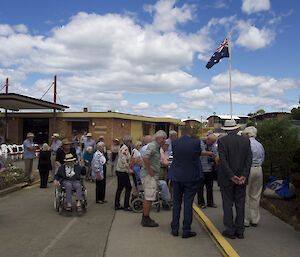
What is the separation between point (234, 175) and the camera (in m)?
4.88

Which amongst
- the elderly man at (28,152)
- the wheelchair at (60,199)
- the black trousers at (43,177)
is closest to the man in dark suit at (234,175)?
the wheelchair at (60,199)

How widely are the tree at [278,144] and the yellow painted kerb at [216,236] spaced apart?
302cm

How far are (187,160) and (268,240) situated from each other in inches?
71.2

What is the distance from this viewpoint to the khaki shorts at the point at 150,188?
220 inches

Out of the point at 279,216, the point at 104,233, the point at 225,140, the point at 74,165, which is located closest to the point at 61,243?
the point at 104,233

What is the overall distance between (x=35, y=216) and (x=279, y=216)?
5.21 m

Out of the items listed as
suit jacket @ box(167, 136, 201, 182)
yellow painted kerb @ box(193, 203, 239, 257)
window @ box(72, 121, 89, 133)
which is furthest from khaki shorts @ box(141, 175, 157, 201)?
window @ box(72, 121, 89, 133)

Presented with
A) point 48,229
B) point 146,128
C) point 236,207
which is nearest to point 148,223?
point 236,207

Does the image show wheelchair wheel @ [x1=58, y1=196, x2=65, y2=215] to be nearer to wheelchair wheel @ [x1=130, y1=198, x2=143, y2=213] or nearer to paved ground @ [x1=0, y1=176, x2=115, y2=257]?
paved ground @ [x1=0, y1=176, x2=115, y2=257]

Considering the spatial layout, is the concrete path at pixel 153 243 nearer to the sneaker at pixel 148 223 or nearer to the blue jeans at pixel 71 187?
the sneaker at pixel 148 223

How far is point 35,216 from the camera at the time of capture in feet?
21.6

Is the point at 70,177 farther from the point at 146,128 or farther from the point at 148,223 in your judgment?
the point at 146,128

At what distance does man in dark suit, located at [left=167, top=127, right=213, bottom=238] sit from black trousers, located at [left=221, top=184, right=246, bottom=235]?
54 cm

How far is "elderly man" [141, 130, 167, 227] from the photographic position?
554 centimetres
